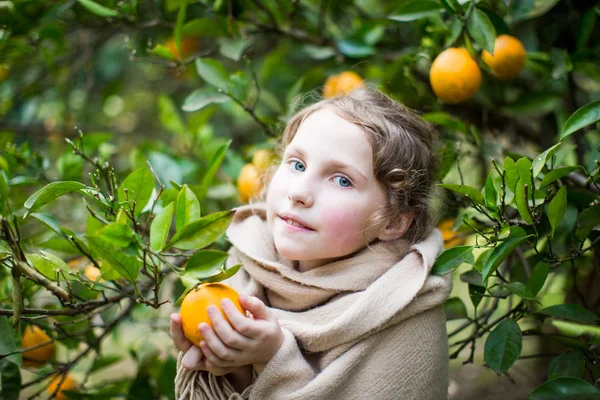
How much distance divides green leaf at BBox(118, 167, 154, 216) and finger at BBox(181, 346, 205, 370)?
292 mm

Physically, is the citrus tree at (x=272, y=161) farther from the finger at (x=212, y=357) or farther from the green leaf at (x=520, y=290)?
the finger at (x=212, y=357)

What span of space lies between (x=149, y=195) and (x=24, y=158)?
1.96 ft

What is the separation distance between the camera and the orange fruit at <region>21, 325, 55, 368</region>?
1.55 meters

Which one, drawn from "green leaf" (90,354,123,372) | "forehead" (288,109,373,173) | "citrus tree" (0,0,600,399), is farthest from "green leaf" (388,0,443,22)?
"green leaf" (90,354,123,372)

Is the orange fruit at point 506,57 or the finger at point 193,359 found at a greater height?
the orange fruit at point 506,57

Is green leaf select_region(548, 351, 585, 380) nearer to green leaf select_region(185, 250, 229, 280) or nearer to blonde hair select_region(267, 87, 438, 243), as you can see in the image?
blonde hair select_region(267, 87, 438, 243)

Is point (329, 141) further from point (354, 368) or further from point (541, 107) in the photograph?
point (541, 107)

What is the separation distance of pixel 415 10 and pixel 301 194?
67cm

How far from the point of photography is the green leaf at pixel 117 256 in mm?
934

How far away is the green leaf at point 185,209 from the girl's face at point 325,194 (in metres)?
0.20

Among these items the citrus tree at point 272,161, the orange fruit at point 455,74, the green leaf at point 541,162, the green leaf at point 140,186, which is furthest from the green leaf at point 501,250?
the green leaf at point 140,186

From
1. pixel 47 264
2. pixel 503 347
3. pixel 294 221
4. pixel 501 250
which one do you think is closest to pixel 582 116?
pixel 501 250

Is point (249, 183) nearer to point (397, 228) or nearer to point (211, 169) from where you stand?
point (211, 169)

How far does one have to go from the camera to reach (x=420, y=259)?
126cm
